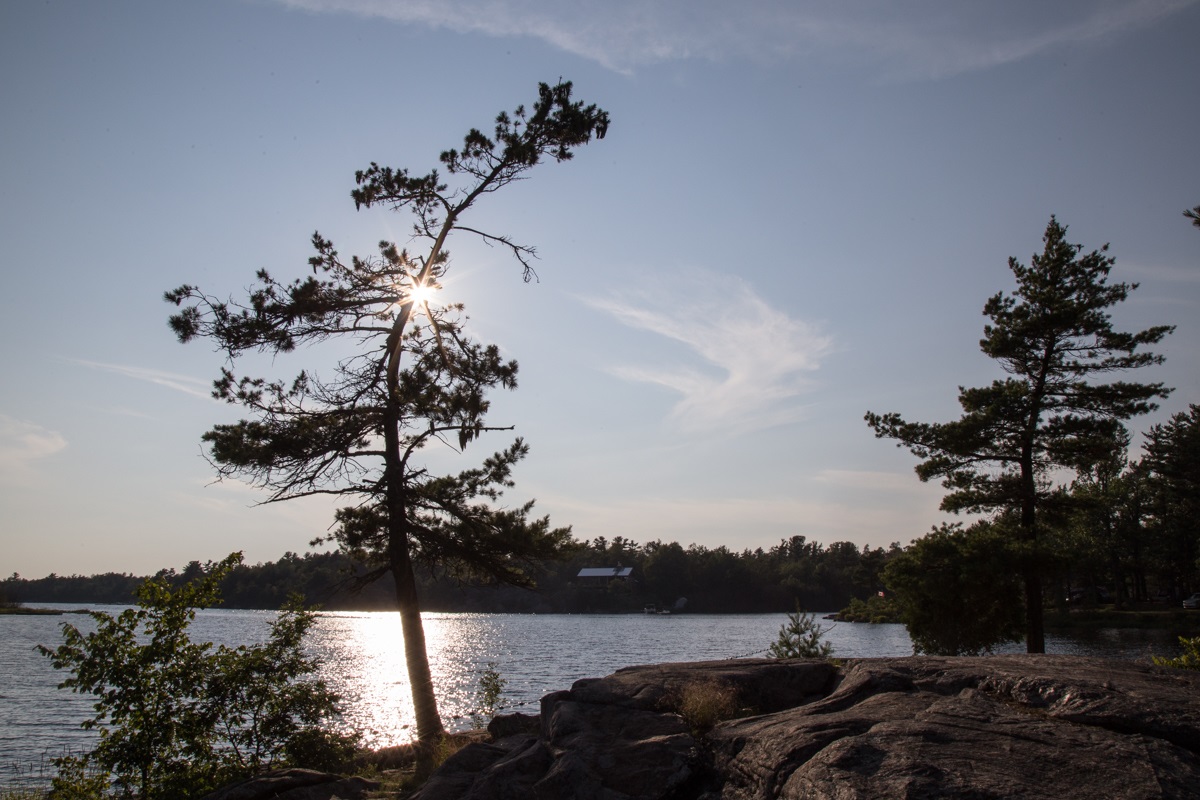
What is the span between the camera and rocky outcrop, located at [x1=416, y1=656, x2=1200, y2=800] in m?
5.74

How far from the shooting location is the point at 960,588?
2620 cm

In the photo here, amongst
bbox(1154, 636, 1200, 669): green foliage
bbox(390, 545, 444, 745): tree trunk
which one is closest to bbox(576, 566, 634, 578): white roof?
bbox(390, 545, 444, 745): tree trunk

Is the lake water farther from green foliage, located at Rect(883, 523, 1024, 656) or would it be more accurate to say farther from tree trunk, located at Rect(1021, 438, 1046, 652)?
green foliage, located at Rect(883, 523, 1024, 656)

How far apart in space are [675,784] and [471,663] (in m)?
53.3

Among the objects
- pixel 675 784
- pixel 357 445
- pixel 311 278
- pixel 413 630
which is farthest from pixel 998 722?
pixel 311 278

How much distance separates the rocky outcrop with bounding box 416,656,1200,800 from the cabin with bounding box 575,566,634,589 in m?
142

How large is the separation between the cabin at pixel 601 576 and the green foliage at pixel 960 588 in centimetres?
12377

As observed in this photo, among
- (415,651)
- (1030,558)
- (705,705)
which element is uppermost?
(1030,558)

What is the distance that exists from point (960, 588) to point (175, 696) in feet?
79.4

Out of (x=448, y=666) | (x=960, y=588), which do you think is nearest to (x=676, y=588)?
(x=448, y=666)

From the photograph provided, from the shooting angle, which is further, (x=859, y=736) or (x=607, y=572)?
(x=607, y=572)

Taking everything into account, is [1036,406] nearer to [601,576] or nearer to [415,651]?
[415,651]

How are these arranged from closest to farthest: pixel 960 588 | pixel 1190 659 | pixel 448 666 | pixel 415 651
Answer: pixel 1190 659 → pixel 415 651 → pixel 960 588 → pixel 448 666

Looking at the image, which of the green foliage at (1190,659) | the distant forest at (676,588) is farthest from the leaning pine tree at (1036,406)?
the distant forest at (676,588)
